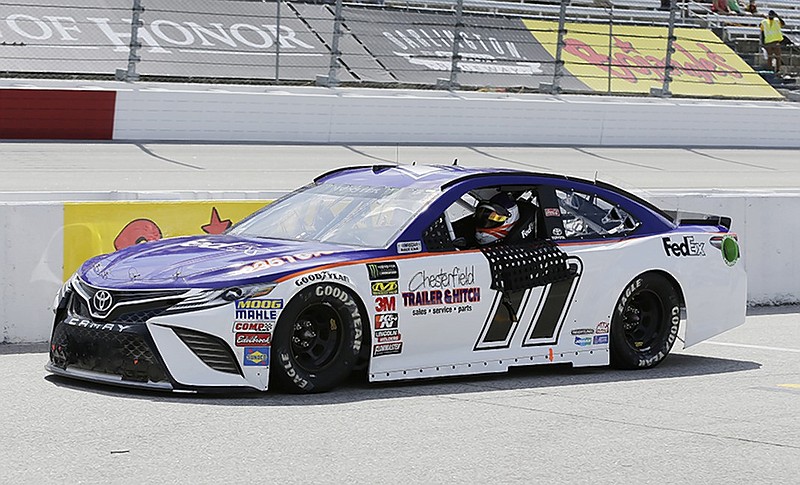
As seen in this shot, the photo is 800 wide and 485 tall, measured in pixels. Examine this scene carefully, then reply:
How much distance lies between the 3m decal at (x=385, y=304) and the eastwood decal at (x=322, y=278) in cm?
26

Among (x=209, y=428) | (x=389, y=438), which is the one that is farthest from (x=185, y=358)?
(x=389, y=438)

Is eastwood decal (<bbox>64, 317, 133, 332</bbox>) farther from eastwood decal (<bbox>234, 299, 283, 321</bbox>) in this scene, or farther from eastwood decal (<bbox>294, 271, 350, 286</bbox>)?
eastwood decal (<bbox>294, 271, 350, 286</bbox>)

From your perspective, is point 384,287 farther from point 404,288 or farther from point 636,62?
Answer: point 636,62

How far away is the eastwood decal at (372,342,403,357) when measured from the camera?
7.56m

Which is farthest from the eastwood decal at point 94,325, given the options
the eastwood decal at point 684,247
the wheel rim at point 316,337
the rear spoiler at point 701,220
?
the rear spoiler at point 701,220

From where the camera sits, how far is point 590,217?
345 inches

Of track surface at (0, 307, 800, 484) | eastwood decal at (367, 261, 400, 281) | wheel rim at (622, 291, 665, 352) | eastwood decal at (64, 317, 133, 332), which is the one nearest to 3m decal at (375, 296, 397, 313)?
eastwood decal at (367, 261, 400, 281)

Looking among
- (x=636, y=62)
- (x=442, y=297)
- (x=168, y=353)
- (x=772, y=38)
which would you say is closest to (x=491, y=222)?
(x=442, y=297)

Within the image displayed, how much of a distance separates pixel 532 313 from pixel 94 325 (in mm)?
2746

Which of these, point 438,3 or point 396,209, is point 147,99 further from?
point 396,209

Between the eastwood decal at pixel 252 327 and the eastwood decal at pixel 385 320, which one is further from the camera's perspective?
the eastwood decal at pixel 385 320

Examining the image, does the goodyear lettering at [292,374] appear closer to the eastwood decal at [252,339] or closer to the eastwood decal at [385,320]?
the eastwood decal at [252,339]

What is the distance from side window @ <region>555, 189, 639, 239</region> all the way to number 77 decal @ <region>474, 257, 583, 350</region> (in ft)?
0.93

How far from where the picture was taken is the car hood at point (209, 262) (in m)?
7.11
